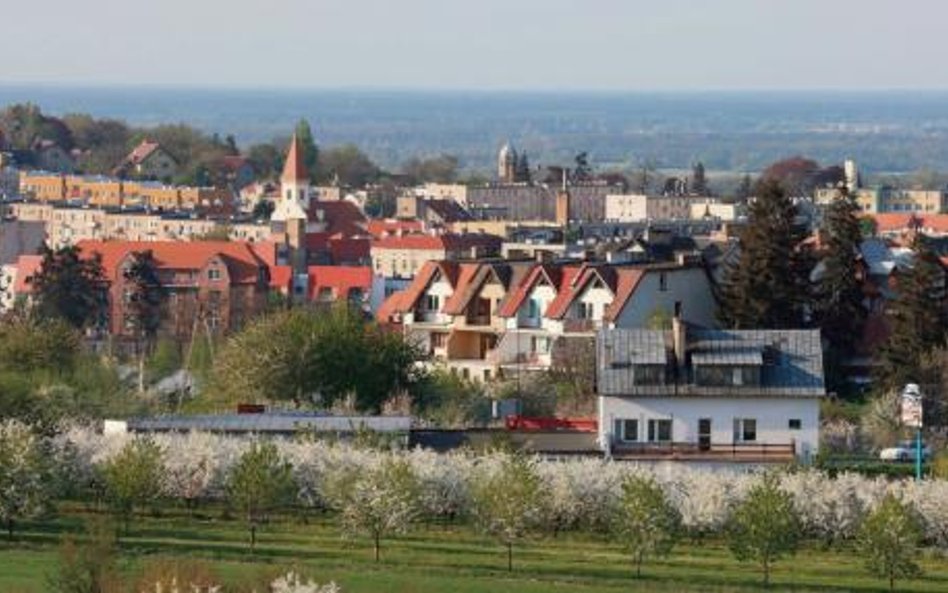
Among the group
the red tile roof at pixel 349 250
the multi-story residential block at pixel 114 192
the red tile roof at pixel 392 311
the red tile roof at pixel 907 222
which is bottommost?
the multi-story residential block at pixel 114 192

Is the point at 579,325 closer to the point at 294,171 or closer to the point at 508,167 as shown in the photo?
the point at 294,171

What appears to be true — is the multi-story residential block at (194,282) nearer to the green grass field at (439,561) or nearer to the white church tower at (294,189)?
the white church tower at (294,189)

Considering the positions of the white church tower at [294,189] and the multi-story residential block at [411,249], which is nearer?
the multi-story residential block at [411,249]

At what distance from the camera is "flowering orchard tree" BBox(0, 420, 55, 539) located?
148 ft

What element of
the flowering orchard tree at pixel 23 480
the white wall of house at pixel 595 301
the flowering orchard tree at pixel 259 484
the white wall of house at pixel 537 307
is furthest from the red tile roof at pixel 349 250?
the flowering orchard tree at pixel 23 480

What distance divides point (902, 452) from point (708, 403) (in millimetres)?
4246

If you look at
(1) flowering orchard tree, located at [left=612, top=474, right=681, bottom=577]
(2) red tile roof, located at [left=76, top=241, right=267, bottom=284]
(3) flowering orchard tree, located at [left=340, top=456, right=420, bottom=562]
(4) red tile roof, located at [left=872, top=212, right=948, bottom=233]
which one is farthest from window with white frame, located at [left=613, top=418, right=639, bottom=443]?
(4) red tile roof, located at [left=872, top=212, right=948, bottom=233]

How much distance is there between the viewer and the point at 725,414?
5316 centimetres

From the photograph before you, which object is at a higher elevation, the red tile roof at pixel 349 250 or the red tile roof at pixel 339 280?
the red tile roof at pixel 339 280

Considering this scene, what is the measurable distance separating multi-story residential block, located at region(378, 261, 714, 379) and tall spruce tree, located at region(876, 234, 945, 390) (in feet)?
14.2

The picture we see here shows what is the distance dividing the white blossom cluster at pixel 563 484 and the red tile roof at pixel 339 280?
49.2 m

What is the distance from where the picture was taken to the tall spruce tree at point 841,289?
65625 millimetres

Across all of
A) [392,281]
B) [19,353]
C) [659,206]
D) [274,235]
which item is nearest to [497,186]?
[659,206]

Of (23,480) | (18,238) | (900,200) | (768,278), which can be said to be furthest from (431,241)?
(23,480)
